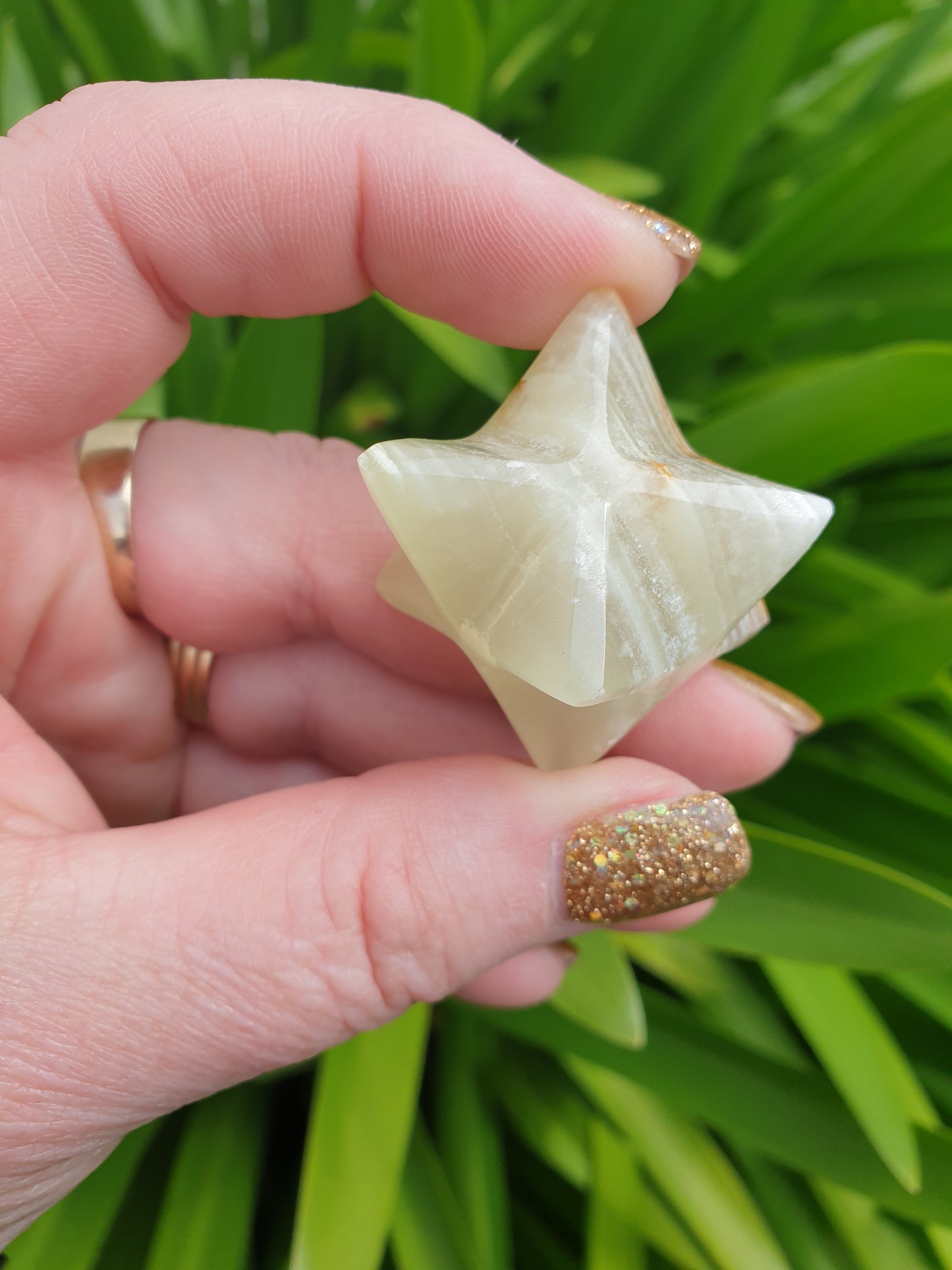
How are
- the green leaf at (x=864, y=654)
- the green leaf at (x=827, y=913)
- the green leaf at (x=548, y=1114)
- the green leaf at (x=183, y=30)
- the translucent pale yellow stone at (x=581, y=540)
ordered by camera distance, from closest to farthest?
1. the translucent pale yellow stone at (x=581, y=540)
2. the green leaf at (x=827, y=913)
3. the green leaf at (x=864, y=654)
4. the green leaf at (x=548, y=1114)
5. the green leaf at (x=183, y=30)

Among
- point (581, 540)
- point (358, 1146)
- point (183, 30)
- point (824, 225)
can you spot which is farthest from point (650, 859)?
point (183, 30)

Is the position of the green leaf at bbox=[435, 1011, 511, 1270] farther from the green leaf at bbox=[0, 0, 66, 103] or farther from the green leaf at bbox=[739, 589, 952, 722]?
the green leaf at bbox=[0, 0, 66, 103]

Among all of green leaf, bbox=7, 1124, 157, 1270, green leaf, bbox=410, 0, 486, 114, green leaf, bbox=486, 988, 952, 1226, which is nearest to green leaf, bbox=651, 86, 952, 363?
green leaf, bbox=410, 0, 486, 114

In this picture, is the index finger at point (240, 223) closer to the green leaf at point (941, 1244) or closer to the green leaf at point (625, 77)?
the green leaf at point (625, 77)

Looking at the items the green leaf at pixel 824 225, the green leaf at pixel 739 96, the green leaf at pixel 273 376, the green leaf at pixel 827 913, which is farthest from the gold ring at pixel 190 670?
the green leaf at pixel 739 96

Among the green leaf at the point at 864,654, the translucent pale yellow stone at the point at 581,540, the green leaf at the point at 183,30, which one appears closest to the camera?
the translucent pale yellow stone at the point at 581,540

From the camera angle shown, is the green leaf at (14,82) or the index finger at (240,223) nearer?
the index finger at (240,223)
